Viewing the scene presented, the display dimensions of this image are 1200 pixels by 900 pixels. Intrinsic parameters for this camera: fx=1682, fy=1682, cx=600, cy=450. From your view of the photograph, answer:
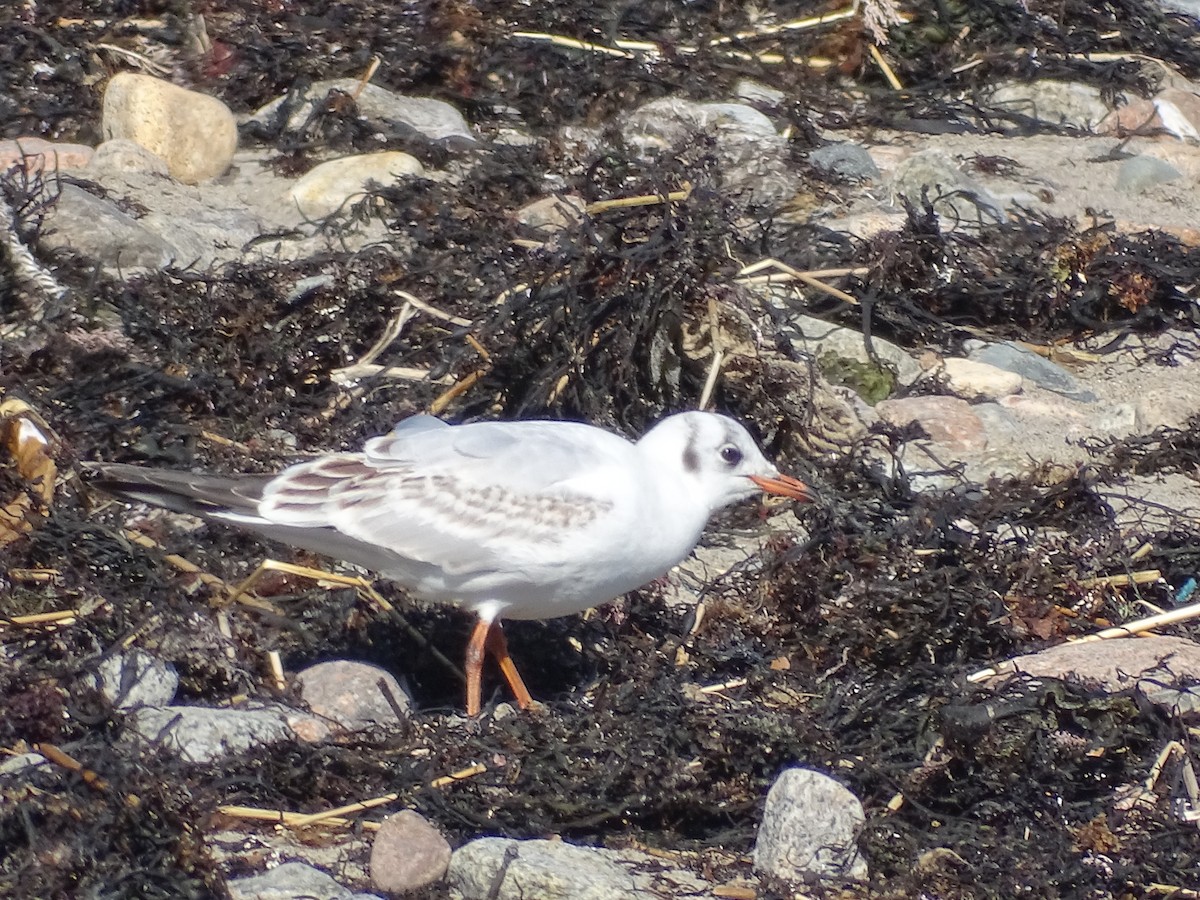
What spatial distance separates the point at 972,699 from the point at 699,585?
4.11 ft

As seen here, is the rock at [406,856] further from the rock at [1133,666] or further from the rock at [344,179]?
the rock at [344,179]

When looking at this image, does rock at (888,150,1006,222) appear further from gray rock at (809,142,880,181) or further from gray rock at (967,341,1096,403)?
gray rock at (967,341,1096,403)

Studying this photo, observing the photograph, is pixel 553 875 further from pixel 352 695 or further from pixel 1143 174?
pixel 1143 174

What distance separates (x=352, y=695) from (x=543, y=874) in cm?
112

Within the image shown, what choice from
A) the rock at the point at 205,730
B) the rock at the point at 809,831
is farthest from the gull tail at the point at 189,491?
the rock at the point at 809,831

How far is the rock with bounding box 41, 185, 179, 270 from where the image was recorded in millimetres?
A: 6293

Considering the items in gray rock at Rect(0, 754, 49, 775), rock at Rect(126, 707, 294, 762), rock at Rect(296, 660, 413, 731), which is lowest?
rock at Rect(296, 660, 413, 731)

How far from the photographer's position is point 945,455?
599 cm

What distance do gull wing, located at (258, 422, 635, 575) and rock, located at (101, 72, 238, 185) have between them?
3079mm

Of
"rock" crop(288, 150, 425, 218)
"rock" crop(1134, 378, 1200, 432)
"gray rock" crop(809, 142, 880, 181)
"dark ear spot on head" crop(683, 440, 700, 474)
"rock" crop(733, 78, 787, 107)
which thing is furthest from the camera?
"rock" crop(733, 78, 787, 107)

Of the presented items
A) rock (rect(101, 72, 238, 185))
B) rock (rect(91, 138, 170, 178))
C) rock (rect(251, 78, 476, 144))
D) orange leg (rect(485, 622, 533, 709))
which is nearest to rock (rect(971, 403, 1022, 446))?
orange leg (rect(485, 622, 533, 709))

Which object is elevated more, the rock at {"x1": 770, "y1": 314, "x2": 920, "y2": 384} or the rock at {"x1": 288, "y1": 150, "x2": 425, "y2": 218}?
the rock at {"x1": 288, "y1": 150, "x2": 425, "y2": 218}

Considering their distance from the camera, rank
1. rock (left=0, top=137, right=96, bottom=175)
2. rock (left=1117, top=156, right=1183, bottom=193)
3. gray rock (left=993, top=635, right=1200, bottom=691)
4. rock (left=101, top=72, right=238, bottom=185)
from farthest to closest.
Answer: rock (left=1117, top=156, right=1183, bottom=193) < rock (left=101, top=72, right=238, bottom=185) < rock (left=0, top=137, right=96, bottom=175) < gray rock (left=993, top=635, right=1200, bottom=691)

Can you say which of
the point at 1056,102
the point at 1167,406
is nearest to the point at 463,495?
the point at 1167,406
